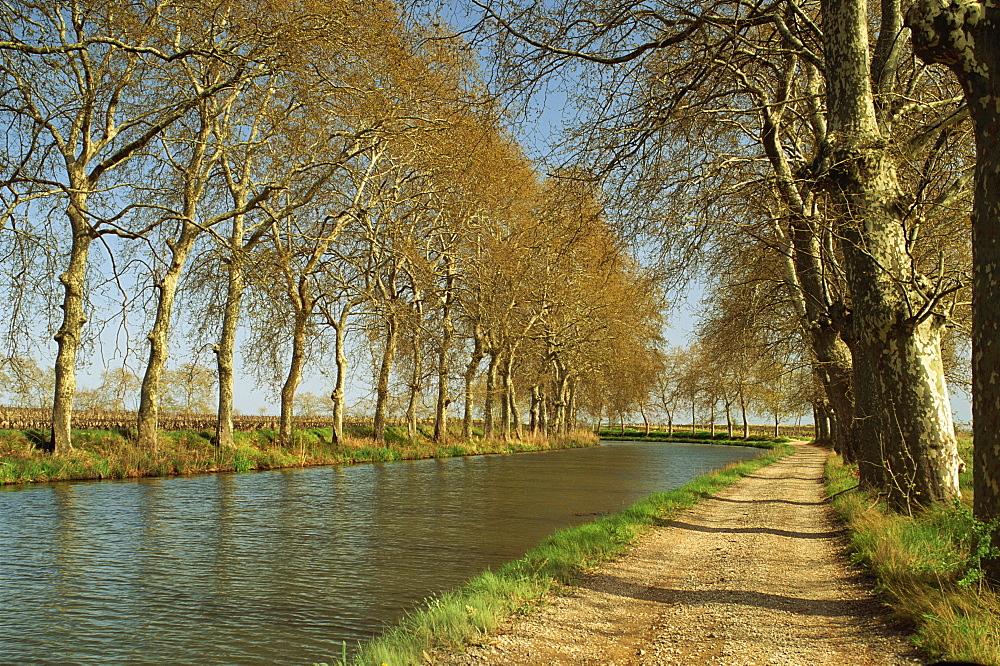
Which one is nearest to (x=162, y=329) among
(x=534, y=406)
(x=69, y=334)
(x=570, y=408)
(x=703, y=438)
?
(x=69, y=334)

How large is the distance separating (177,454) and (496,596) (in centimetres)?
1579

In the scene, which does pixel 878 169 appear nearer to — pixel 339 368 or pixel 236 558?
pixel 236 558

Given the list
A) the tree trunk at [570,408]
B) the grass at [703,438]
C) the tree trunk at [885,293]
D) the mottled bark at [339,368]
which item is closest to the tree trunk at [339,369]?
the mottled bark at [339,368]

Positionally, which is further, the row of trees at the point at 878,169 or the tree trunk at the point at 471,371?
the tree trunk at the point at 471,371

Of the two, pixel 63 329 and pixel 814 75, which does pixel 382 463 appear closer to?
pixel 63 329

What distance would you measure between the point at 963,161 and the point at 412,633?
35.7ft

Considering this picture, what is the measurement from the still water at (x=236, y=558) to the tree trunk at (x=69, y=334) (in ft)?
6.40

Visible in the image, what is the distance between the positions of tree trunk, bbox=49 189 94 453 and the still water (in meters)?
1.95

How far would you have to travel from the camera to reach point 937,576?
572 cm

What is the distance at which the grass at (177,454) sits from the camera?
16.3m

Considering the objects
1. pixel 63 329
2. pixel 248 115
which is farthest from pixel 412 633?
pixel 248 115

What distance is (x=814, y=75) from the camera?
12.8m

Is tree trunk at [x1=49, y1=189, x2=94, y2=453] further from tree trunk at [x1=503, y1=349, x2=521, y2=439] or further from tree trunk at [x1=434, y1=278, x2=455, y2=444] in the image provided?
tree trunk at [x1=503, y1=349, x2=521, y2=439]

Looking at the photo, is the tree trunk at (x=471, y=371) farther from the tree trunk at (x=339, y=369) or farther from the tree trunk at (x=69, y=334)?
the tree trunk at (x=69, y=334)
